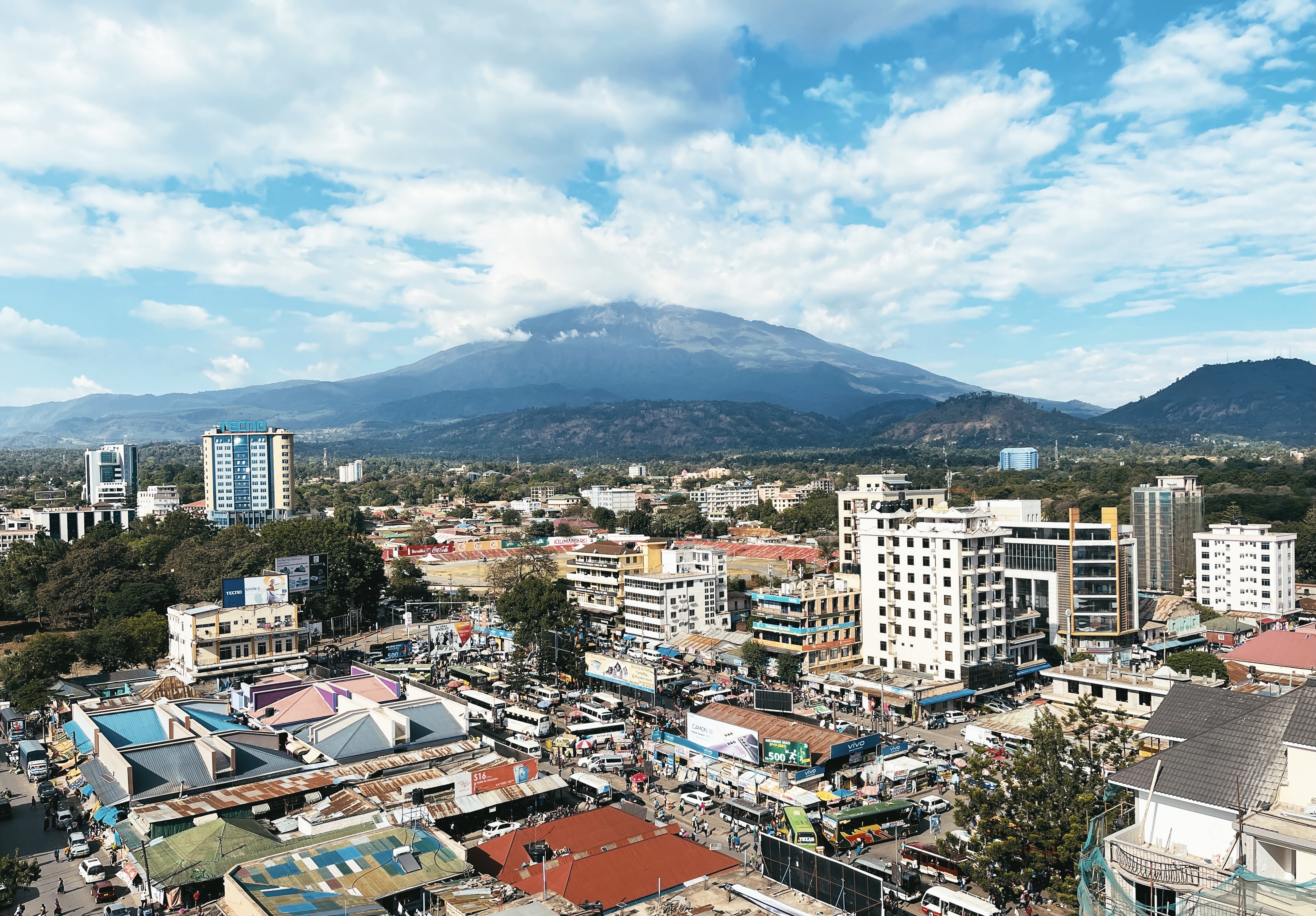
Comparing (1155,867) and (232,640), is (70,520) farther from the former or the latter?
(1155,867)

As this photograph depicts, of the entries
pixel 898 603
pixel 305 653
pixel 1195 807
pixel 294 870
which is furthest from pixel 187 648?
pixel 1195 807

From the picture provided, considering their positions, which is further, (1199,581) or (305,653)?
(1199,581)

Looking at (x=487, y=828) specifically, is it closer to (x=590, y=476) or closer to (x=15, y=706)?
(x=15, y=706)

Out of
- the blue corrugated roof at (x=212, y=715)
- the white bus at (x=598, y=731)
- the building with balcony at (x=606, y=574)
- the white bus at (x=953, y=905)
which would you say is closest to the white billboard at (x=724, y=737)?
the white bus at (x=598, y=731)

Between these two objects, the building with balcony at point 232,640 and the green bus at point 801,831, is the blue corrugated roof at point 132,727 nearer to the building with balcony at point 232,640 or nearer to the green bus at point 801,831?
the building with balcony at point 232,640

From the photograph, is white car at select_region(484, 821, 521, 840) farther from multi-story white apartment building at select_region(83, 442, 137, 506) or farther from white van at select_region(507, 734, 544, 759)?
multi-story white apartment building at select_region(83, 442, 137, 506)

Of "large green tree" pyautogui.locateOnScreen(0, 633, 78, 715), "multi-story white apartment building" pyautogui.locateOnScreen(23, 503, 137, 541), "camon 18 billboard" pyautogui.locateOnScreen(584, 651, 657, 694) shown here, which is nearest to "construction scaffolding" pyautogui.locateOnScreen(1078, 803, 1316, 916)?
"camon 18 billboard" pyautogui.locateOnScreen(584, 651, 657, 694)
